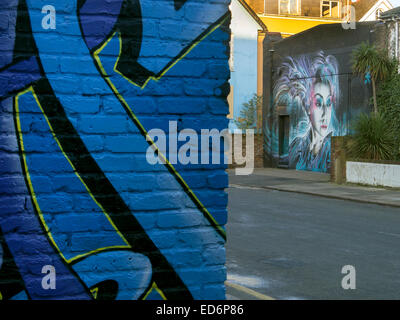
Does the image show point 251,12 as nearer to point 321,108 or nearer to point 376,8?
point 321,108

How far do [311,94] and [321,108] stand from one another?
1.13 m

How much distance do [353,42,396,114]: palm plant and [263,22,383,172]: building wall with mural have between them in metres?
0.93

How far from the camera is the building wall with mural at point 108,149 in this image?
3145 millimetres

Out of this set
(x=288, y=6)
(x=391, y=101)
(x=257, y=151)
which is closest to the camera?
(x=391, y=101)

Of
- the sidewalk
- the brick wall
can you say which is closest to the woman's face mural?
the brick wall

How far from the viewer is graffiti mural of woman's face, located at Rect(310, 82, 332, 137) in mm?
26453

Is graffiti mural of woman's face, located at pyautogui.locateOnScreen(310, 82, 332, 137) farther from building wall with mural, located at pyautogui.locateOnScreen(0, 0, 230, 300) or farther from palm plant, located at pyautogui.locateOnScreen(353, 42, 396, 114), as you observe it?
building wall with mural, located at pyautogui.locateOnScreen(0, 0, 230, 300)

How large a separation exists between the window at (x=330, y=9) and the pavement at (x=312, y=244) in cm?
2731

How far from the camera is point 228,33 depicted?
354cm

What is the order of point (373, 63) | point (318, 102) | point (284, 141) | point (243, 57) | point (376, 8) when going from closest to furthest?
1. point (373, 63)
2. point (318, 102)
3. point (284, 141)
4. point (243, 57)
5. point (376, 8)

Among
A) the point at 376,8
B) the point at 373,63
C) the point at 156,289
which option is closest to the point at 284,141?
the point at 373,63

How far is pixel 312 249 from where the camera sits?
9.09 metres
